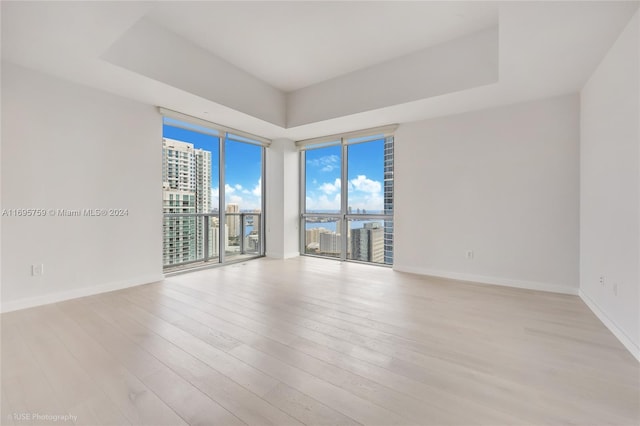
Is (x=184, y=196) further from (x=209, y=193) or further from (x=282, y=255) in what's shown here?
(x=282, y=255)

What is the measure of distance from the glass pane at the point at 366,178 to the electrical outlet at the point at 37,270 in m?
4.62

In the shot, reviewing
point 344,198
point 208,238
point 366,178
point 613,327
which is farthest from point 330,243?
point 613,327

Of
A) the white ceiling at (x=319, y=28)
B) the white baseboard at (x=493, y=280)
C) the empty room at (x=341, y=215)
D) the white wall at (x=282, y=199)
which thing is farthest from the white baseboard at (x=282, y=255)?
the white ceiling at (x=319, y=28)

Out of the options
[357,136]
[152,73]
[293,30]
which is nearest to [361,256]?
[357,136]

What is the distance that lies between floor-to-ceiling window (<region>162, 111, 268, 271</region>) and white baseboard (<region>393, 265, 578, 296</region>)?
10.6 ft

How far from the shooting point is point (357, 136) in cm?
538

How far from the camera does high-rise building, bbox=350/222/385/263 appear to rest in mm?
5354

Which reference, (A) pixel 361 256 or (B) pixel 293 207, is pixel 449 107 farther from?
(B) pixel 293 207

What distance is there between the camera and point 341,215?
579cm

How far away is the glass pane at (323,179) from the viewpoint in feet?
19.3

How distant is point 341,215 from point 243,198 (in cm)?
210

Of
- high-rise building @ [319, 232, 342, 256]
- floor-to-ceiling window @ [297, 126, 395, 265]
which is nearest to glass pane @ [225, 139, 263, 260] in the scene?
floor-to-ceiling window @ [297, 126, 395, 265]

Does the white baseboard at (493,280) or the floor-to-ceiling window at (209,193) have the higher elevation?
the floor-to-ceiling window at (209,193)

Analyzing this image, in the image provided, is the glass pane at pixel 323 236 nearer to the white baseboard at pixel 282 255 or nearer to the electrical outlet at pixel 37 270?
the white baseboard at pixel 282 255
